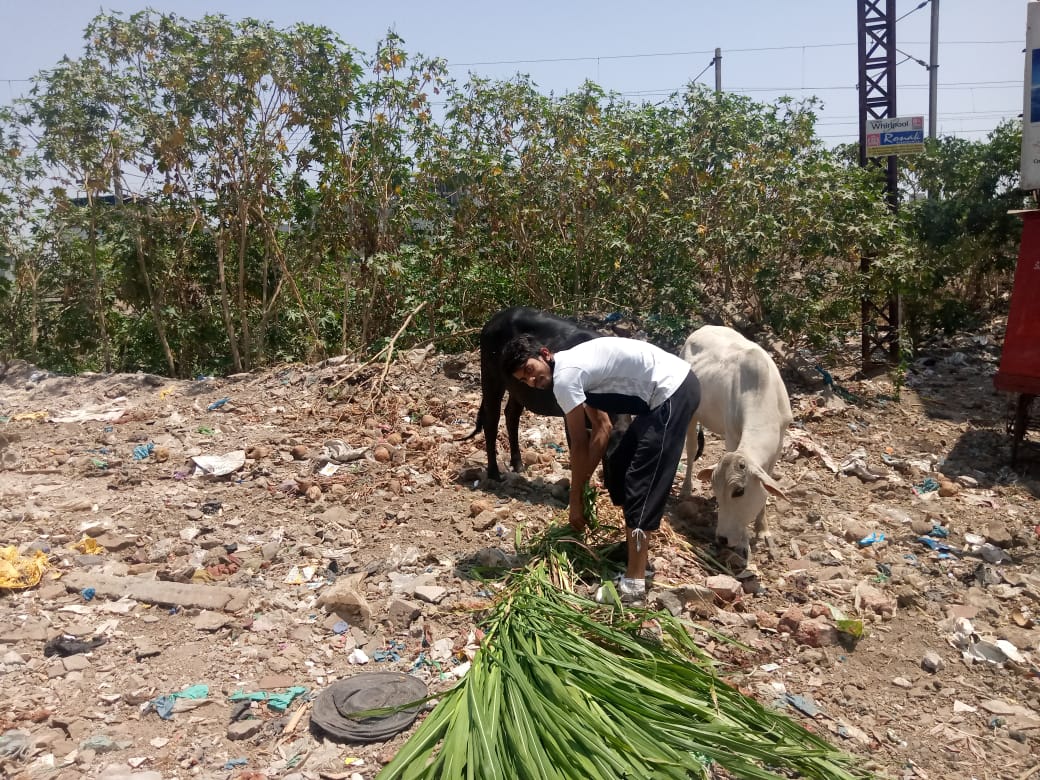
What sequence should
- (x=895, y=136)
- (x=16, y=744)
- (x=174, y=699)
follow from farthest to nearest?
(x=895, y=136)
(x=174, y=699)
(x=16, y=744)

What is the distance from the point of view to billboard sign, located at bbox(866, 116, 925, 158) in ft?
29.0

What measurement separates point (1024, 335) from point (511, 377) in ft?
14.3

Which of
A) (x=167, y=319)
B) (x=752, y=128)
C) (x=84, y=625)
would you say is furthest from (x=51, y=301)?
(x=752, y=128)

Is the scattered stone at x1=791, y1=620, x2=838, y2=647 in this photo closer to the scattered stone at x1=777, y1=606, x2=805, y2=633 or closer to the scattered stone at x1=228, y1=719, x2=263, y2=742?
the scattered stone at x1=777, y1=606, x2=805, y2=633

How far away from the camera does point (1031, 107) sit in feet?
24.2

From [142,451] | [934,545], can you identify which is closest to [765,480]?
[934,545]

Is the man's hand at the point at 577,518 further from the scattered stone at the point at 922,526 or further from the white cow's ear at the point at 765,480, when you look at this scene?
the scattered stone at the point at 922,526

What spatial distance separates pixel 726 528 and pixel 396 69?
6.61 metres

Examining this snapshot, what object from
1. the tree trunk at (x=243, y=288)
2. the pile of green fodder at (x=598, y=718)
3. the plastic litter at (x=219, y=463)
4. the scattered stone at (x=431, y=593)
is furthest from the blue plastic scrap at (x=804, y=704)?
the tree trunk at (x=243, y=288)

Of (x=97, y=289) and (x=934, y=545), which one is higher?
(x=97, y=289)

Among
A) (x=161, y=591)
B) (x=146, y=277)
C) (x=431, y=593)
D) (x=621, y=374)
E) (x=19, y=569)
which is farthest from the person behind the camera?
(x=146, y=277)

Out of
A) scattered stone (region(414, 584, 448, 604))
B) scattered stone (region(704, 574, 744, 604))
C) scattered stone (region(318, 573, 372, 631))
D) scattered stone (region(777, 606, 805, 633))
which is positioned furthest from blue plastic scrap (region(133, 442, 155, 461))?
scattered stone (region(777, 606, 805, 633))

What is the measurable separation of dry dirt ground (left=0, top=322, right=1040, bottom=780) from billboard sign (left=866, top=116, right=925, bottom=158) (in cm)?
296

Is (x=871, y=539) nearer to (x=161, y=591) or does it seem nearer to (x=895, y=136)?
(x=161, y=591)
